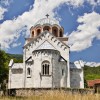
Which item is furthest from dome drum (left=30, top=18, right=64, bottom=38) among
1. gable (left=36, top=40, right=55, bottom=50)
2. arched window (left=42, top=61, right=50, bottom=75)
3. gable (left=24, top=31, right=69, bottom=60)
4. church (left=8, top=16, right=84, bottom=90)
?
arched window (left=42, top=61, right=50, bottom=75)

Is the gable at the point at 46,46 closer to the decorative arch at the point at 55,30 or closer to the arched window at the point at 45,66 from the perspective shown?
the arched window at the point at 45,66

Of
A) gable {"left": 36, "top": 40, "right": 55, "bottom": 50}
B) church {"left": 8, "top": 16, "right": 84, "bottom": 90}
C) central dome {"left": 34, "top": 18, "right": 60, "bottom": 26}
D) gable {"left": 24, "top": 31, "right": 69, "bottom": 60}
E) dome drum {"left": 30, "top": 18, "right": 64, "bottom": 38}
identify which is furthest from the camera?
central dome {"left": 34, "top": 18, "right": 60, "bottom": 26}

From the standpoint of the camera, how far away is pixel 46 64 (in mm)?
36219

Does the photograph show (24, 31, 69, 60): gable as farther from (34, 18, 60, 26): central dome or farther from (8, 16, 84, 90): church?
(34, 18, 60, 26): central dome

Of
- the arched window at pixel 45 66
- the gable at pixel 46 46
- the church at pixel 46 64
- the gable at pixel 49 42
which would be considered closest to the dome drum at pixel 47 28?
the church at pixel 46 64

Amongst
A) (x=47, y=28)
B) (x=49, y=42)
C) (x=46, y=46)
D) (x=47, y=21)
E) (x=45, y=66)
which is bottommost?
(x=45, y=66)

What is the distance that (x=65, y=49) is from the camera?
3988 cm

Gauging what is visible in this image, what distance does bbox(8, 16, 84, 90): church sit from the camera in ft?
118

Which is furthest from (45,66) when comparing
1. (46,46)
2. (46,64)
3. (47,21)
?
(47,21)

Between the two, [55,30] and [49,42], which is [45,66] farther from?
[55,30]

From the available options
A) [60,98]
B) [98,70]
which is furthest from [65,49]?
[98,70]

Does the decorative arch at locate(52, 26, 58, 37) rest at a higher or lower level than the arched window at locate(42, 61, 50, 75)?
higher

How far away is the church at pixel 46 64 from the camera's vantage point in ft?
118

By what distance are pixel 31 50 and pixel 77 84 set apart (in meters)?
9.23
